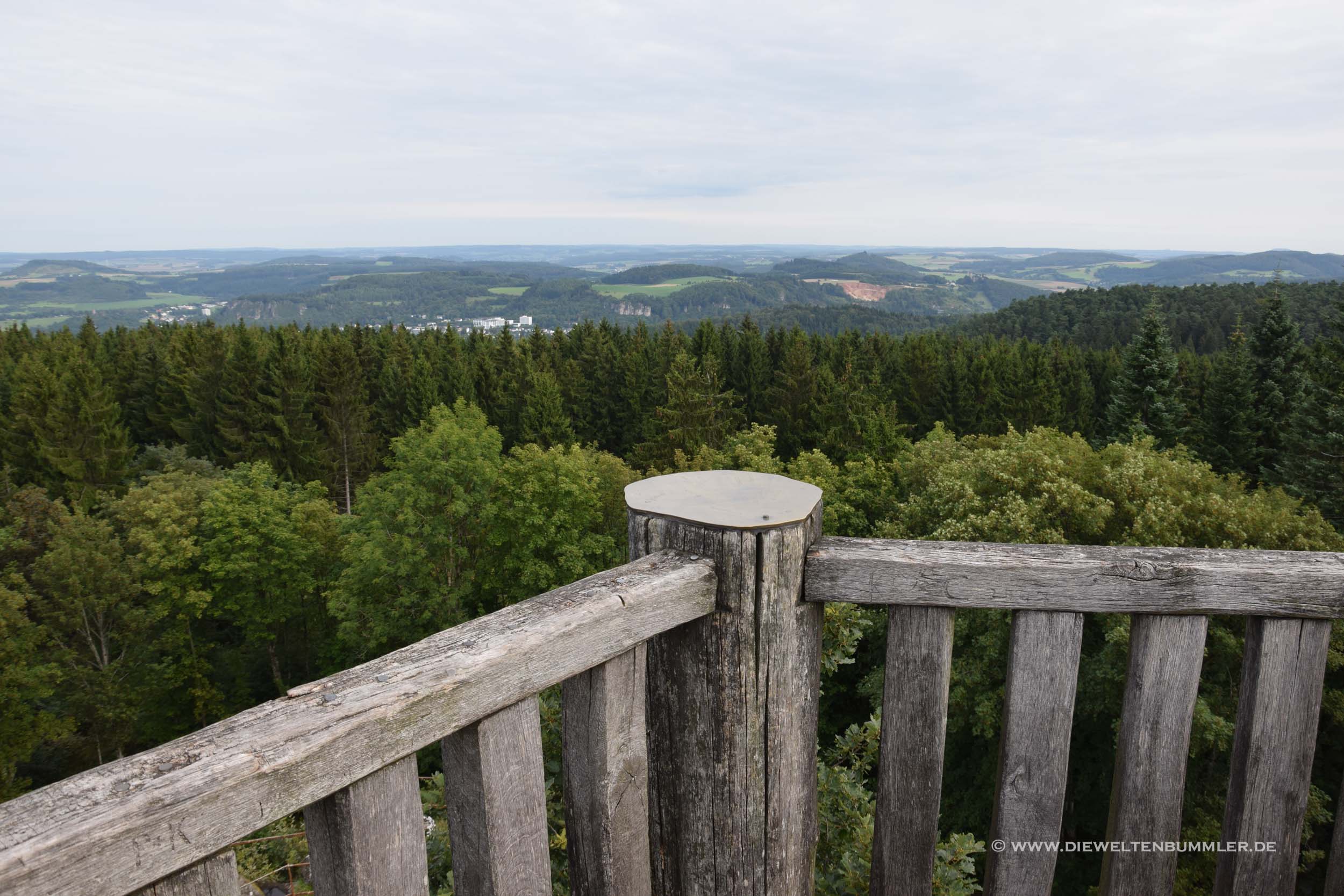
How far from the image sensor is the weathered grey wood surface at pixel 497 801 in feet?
4.73

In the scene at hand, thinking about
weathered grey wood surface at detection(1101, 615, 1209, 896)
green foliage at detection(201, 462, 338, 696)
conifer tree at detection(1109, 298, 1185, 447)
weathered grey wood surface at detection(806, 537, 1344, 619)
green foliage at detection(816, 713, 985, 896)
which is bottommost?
green foliage at detection(201, 462, 338, 696)

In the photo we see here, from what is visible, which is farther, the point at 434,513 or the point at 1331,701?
the point at 434,513

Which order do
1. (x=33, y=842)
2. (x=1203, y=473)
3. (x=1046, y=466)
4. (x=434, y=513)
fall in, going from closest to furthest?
(x=33, y=842), (x=1046, y=466), (x=1203, y=473), (x=434, y=513)

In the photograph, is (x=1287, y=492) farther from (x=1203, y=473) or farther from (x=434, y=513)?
(x=434, y=513)

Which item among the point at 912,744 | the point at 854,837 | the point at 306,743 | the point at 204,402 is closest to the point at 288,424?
the point at 204,402

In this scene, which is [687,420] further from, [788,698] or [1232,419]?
[788,698]

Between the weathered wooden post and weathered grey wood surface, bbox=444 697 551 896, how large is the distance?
39 cm

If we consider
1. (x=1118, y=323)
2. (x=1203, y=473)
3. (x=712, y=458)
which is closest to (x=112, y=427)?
(x=712, y=458)

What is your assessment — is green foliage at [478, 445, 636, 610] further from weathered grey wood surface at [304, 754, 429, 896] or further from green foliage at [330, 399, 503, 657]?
weathered grey wood surface at [304, 754, 429, 896]

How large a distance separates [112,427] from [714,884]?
54.1 meters

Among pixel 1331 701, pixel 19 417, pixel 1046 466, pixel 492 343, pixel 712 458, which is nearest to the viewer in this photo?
pixel 1331 701

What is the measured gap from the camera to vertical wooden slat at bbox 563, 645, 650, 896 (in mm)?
1641

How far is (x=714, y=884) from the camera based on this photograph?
1.84 meters

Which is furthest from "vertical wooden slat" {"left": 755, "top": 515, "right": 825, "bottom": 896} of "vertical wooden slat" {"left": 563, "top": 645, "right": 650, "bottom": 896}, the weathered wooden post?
"vertical wooden slat" {"left": 563, "top": 645, "right": 650, "bottom": 896}
